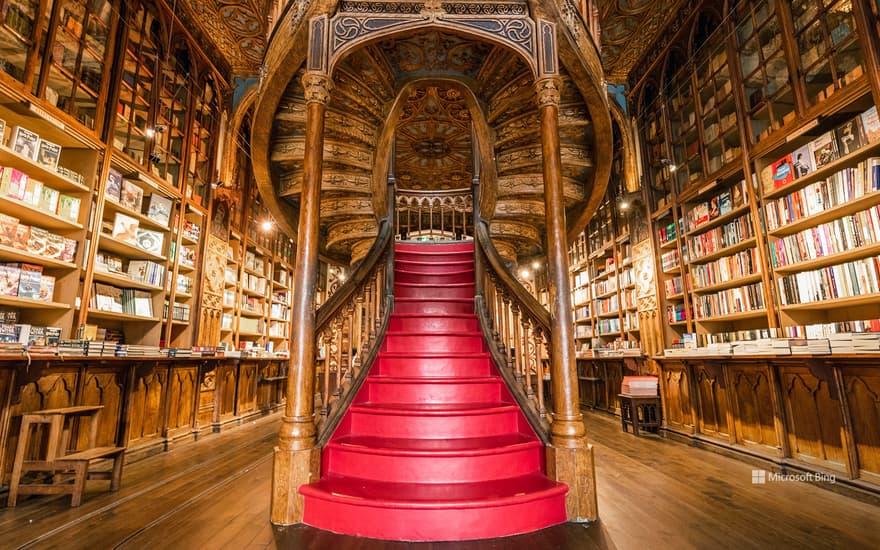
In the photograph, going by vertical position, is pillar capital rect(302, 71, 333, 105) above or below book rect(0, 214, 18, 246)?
above

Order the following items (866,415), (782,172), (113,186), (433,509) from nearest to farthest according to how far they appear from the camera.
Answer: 1. (433,509)
2. (866,415)
3. (782,172)
4. (113,186)

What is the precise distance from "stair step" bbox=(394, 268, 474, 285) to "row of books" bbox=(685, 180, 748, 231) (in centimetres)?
252

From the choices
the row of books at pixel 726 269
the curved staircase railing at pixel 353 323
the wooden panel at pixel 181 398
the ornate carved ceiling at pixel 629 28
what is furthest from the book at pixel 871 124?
the wooden panel at pixel 181 398

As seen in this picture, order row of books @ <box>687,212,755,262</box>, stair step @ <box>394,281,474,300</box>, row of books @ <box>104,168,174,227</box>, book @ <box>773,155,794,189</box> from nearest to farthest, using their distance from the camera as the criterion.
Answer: book @ <box>773,155,794,189</box> → row of books @ <box>104,168,174,227</box> → row of books @ <box>687,212,755,262</box> → stair step @ <box>394,281,474,300</box>

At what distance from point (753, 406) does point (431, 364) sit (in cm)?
286

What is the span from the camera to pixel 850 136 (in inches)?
105

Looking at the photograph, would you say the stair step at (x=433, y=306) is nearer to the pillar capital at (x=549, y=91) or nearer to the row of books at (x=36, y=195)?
the pillar capital at (x=549, y=91)

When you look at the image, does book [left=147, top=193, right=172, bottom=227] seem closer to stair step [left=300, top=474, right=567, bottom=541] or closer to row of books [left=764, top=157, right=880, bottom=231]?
stair step [left=300, top=474, right=567, bottom=541]

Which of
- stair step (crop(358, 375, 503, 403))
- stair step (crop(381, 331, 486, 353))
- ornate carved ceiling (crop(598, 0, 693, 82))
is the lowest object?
stair step (crop(358, 375, 503, 403))

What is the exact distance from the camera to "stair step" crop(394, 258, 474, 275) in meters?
4.09

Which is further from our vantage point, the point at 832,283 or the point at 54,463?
the point at 832,283

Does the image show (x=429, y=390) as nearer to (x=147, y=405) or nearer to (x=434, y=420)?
(x=434, y=420)

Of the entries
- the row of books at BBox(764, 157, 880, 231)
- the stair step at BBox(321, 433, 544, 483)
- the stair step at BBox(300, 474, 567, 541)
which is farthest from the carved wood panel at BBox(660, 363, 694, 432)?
the stair step at BBox(300, 474, 567, 541)

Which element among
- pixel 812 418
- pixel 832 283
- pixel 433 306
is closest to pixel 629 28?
pixel 832 283
